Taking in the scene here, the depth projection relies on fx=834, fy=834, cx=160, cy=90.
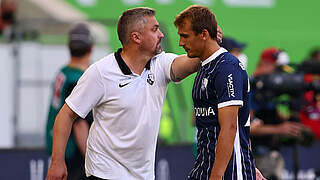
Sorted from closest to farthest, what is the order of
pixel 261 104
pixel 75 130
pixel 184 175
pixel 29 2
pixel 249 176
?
pixel 249 176, pixel 75 130, pixel 261 104, pixel 184 175, pixel 29 2

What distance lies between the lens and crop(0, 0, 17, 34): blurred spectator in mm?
9664

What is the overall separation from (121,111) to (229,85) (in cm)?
83

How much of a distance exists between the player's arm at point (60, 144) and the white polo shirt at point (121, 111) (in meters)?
0.07

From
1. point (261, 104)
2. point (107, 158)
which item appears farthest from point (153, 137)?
point (261, 104)

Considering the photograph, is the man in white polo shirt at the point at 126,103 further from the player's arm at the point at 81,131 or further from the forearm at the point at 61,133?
the player's arm at the point at 81,131

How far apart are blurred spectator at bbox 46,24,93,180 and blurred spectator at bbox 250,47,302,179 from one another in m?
2.04

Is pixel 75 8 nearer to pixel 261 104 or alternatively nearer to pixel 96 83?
pixel 261 104

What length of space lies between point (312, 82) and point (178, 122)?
76.5 inches

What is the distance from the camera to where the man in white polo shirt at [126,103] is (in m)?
5.15

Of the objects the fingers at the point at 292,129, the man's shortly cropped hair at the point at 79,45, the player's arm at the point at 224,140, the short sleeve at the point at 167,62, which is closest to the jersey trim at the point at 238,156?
the player's arm at the point at 224,140

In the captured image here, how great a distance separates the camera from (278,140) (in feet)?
27.4

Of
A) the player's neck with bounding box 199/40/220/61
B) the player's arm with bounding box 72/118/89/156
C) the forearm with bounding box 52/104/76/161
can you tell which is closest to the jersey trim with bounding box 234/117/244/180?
the player's neck with bounding box 199/40/220/61

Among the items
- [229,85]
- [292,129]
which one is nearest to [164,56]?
[229,85]

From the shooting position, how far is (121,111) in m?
5.16
